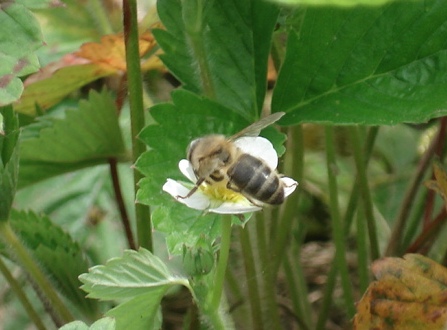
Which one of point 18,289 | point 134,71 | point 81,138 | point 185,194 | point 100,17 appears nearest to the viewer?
point 185,194

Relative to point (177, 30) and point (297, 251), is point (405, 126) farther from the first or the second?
point (177, 30)

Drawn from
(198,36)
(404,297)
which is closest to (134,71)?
(198,36)

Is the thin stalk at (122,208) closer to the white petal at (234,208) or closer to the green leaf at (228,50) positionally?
the green leaf at (228,50)

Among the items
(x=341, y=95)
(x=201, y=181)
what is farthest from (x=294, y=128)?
(x=201, y=181)

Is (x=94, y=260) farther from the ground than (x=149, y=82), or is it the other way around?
(x=149, y=82)

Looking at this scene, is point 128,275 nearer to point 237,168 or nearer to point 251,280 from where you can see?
point 237,168

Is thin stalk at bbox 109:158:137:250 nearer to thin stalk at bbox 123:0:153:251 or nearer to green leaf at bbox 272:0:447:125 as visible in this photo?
thin stalk at bbox 123:0:153:251

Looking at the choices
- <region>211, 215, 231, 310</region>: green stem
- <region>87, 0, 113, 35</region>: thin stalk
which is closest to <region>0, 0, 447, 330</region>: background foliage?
<region>211, 215, 231, 310</region>: green stem
